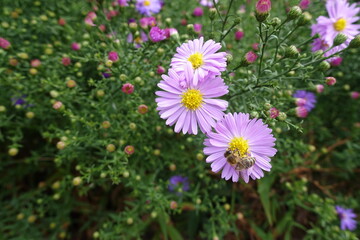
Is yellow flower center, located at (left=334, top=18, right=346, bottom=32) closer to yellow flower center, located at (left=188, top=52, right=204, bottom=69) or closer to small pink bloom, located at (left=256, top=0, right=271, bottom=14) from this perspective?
small pink bloom, located at (left=256, top=0, right=271, bottom=14)

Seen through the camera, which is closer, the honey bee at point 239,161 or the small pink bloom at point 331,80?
the honey bee at point 239,161

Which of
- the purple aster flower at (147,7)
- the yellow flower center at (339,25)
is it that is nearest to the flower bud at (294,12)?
the yellow flower center at (339,25)

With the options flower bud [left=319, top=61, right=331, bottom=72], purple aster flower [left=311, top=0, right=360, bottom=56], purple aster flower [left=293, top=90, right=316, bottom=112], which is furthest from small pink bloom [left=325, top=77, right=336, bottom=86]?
purple aster flower [left=293, top=90, right=316, bottom=112]

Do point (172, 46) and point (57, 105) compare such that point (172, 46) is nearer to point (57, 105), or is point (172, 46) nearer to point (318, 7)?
point (57, 105)

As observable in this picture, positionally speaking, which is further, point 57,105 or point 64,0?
point 64,0

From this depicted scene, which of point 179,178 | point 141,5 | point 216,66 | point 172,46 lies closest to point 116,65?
point 172,46

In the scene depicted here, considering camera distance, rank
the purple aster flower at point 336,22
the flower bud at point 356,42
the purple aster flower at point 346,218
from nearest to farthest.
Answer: the flower bud at point 356,42 → the purple aster flower at point 336,22 → the purple aster flower at point 346,218

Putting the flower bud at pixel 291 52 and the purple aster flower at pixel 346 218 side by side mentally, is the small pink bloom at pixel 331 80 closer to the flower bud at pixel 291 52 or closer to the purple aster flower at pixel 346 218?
the flower bud at pixel 291 52
